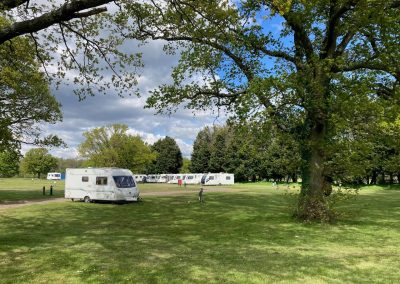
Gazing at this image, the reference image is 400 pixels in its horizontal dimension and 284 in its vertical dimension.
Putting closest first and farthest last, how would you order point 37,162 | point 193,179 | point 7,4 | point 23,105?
point 7,4 < point 23,105 < point 193,179 < point 37,162

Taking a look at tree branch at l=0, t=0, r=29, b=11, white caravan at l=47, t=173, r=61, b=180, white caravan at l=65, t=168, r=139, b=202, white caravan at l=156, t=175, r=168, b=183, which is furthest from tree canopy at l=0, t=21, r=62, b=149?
white caravan at l=47, t=173, r=61, b=180

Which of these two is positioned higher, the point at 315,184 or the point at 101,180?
the point at 101,180

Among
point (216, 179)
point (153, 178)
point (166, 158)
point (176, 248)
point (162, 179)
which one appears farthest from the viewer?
point (166, 158)

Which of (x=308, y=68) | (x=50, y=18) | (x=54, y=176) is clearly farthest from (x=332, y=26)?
(x=54, y=176)

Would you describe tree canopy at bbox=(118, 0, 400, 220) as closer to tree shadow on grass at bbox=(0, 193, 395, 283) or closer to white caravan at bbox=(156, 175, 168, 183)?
tree shadow on grass at bbox=(0, 193, 395, 283)

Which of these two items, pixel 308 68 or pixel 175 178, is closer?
pixel 308 68

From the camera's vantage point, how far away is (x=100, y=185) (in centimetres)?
3203

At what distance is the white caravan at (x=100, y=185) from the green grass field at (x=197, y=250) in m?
→ 10.3

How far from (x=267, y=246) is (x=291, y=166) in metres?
7.60

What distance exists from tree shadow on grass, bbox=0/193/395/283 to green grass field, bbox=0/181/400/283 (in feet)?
0.06

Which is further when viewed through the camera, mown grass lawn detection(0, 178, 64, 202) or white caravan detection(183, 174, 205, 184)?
white caravan detection(183, 174, 205, 184)

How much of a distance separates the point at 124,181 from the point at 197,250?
71.5 ft

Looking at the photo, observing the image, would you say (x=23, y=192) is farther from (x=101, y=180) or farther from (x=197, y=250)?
(x=197, y=250)

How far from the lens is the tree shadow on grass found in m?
8.24
